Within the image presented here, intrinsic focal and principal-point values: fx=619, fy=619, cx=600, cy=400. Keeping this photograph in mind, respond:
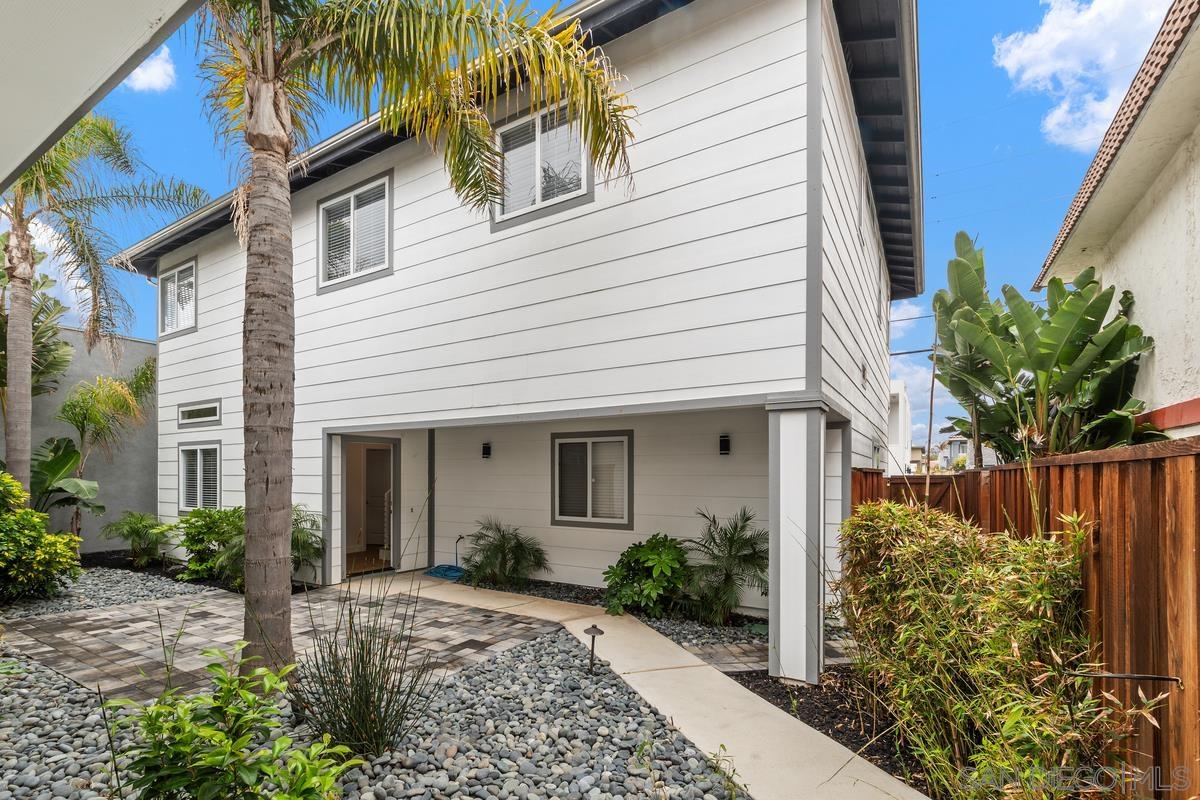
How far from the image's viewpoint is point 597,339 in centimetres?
600

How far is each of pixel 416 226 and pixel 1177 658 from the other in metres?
7.60

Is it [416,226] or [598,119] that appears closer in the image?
[598,119]

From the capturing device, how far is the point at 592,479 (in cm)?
819

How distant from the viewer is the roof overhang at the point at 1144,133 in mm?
4840

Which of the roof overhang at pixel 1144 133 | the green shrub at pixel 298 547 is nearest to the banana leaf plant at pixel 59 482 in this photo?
the green shrub at pixel 298 547

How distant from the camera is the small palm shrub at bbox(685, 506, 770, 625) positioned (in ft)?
21.1

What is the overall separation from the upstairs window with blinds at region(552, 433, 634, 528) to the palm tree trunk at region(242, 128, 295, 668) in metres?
4.28

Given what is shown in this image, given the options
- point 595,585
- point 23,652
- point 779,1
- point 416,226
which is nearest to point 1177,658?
point 779,1

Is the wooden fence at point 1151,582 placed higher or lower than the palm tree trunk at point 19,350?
lower

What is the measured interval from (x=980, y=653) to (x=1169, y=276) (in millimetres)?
5864

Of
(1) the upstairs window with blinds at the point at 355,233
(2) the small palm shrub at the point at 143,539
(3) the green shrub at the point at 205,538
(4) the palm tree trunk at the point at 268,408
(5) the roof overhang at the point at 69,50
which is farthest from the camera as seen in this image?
(2) the small palm shrub at the point at 143,539

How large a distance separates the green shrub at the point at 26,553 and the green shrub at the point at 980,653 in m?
9.06

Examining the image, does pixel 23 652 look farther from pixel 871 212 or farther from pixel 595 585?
pixel 871 212

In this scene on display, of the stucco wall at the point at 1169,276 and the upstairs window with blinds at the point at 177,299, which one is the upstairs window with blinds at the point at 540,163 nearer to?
the stucco wall at the point at 1169,276
